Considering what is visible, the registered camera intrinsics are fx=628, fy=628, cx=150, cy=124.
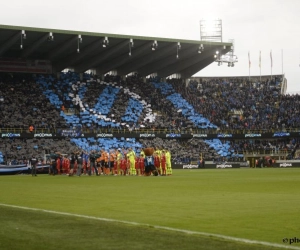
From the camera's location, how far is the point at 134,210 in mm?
14336

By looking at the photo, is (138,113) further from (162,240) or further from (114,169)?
(162,240)

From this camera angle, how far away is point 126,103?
7294 centimetres

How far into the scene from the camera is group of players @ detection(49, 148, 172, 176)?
4125 centimetres

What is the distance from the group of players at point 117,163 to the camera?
41250mm

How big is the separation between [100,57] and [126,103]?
6319 millimetres

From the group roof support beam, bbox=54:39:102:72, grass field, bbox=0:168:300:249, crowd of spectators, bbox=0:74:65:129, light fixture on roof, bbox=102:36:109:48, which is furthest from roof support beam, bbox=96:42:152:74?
grass field, bbox=0:168:300:249

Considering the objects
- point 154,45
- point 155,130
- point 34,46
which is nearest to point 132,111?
point 155,130

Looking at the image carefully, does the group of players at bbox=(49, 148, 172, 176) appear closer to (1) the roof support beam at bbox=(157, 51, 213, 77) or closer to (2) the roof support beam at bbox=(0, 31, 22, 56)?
(2) the roof support beam at bbox=(0, 31, 22, 56)

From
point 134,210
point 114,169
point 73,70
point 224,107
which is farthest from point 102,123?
point 134,210

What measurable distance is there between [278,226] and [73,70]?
6575cm

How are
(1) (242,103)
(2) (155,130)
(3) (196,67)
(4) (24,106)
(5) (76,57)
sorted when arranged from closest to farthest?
(4) (24,106)
(5) (76,57)
(2) (155,130)
(1) (242,103)
(3) (196,67)

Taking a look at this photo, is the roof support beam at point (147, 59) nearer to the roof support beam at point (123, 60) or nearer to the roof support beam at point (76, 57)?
the roof support beam at point (123, 60)

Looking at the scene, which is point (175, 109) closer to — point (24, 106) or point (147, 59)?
point (147, 59)

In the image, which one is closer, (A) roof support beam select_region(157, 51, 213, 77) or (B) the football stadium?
(B) the football stadium
